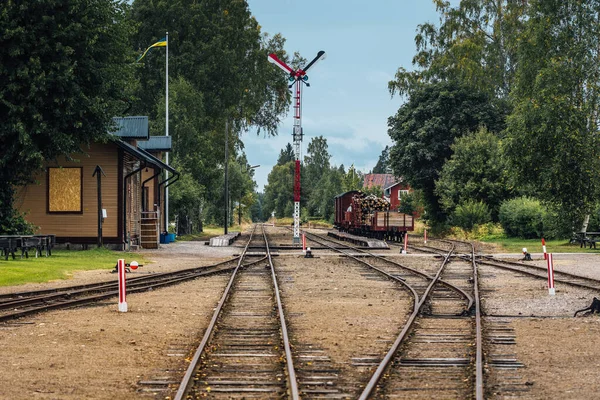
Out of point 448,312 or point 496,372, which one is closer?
point 496,372

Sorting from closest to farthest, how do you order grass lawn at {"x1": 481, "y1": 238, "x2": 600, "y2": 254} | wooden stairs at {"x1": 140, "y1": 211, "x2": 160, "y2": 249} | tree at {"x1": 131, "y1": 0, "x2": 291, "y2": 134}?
grass lawn at {"x1": 481, "y1": 238, "x2": 600, "y2": 254}
wooden stairs at {"x1": 140, "y1": 211, "x2": 160, "y2": 249}
tree at {"x1": 131, "y1": 0, "x2": 291, "y2": 134}

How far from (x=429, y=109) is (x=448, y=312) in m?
48.5

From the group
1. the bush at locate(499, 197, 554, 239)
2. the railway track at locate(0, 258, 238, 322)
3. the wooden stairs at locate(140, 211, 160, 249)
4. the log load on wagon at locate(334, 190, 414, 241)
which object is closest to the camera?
the railway track at locate(0, 258, 238, 322)

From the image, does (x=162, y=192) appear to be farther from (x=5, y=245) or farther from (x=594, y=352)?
(x=594, y=352)

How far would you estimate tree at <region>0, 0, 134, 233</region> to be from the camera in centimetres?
2733

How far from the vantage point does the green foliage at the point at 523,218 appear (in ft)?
154

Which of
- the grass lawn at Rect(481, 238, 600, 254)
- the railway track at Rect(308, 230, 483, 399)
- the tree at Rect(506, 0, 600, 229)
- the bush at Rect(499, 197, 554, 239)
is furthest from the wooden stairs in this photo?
the railway track at Rect(308, 230, 483, 399)

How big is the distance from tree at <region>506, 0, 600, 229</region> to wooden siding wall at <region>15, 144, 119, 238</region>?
19475mm

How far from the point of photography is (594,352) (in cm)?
1007

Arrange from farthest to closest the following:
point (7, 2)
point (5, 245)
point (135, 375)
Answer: point (7, 2) < point (5, 245) < point (135, 375)

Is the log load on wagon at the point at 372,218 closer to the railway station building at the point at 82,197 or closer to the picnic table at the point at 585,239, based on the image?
the picnic table at the point at 585,239

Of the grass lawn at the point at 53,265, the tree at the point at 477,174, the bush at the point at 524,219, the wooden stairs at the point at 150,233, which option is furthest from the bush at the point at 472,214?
the grass lawn at the point at 53,265

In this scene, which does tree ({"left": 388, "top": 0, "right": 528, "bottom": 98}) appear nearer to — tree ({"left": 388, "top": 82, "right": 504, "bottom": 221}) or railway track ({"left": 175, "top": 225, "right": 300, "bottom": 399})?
tree ({"left": 388, "top": 82, "right": 504, "bottom": 221})

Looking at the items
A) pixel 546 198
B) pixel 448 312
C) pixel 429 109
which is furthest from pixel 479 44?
pixel 448 312
